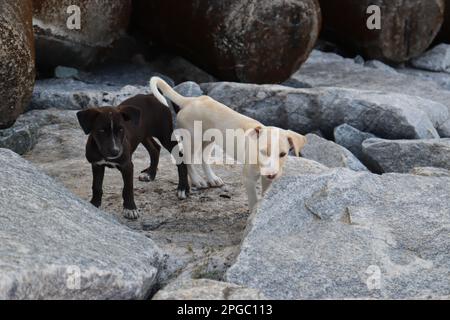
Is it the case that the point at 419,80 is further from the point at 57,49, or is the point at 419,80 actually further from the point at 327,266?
the point at 327,266

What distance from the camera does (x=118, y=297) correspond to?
166 inches

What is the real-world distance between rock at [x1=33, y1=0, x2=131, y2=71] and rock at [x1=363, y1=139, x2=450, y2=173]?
395cm

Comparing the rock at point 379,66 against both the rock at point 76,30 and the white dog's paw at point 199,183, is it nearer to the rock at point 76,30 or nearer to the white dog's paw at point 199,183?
the rock at point 76,30

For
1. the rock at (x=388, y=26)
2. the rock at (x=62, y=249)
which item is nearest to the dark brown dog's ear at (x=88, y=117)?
the rock at (x=62, y=249)

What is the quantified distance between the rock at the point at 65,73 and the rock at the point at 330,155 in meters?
3.63

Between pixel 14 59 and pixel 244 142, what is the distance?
288cm

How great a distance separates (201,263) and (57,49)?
5.96 m

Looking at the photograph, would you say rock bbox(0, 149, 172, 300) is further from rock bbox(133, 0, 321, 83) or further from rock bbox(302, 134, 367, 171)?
rock bbox(133, 0, 321, 83)

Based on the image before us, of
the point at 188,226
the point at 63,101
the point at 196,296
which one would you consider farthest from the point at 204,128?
the point at 63,101

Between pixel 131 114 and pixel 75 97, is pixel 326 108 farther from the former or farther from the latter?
pixel 131 114

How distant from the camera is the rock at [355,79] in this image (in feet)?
40.2

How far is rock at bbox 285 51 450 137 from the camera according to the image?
1226cm

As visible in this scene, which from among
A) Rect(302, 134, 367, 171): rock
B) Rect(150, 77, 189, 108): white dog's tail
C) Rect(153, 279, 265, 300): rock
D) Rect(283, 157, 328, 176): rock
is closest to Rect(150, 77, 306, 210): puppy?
Rect(150, 77, 189, 108): white dog's tail

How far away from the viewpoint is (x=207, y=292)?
4.04m
